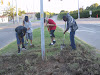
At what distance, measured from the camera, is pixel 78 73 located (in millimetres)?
3752

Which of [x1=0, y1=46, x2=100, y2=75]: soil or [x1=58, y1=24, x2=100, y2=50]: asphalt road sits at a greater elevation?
[x1=58, y1=24, x2=100, y2=50]: asphalt road

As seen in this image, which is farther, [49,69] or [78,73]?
[49,69]

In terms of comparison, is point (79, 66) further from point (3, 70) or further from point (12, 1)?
point (12, 1)

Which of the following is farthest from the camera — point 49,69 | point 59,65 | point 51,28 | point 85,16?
point 85,16

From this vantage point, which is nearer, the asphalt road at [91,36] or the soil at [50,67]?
the soil at [50,67]

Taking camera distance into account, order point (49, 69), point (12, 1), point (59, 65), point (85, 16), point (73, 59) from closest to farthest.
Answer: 1. point (49, 69)
2. point (59, 65)
3. point (73, 59)
4. point (12, 1)
5. point (85, 16)

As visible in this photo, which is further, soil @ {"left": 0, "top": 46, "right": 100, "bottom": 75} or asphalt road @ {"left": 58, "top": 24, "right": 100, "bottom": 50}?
asphalt road @ {"left": 58, "top": 24, "right": 100, "bottom": 50}

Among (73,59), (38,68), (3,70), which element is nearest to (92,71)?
(73,59)

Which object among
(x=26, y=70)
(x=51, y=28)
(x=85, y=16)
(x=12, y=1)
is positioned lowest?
(x=26, y=70)

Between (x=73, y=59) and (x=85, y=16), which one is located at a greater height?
(x=85, y=16)

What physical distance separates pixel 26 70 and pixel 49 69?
2.33ft

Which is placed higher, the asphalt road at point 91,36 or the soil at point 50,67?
the asphalt road at point 91,36

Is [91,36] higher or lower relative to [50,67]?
higher

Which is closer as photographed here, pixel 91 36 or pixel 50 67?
pixel 50 67
